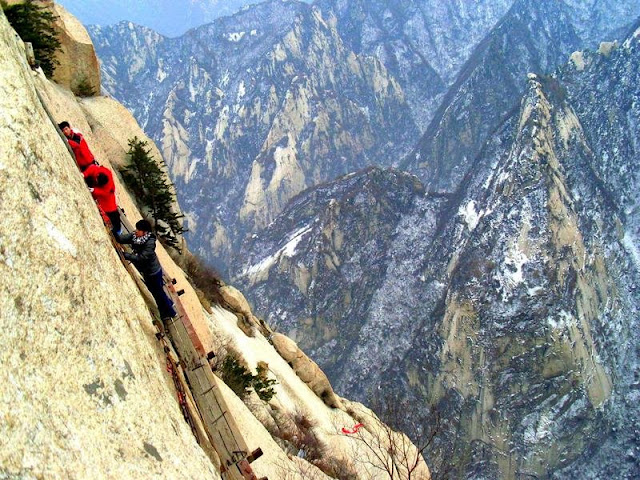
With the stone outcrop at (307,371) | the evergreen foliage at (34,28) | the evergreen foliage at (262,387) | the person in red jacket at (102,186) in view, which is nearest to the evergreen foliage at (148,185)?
the evergreen foliage at (34,28)

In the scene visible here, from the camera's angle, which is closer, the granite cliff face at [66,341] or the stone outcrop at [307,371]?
the granite cliff face at [66,341]

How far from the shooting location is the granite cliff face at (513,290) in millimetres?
80000

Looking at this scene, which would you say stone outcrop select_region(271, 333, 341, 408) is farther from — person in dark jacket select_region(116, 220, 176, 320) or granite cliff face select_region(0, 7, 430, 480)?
granite cliff face select_region(0, 7, 430, 480)

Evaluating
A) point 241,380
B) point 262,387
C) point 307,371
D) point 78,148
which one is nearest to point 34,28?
point 78,148

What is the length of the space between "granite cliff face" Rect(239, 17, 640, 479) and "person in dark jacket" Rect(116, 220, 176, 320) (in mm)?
52762

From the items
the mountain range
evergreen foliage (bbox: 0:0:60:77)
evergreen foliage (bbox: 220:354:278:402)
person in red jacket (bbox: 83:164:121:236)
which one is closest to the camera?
person in red jacket (bbox: 83:164:121:236)

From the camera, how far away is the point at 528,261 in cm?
8925

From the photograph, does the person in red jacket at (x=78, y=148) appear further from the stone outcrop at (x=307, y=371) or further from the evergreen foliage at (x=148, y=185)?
the stone outcrop at (x=307, y=371)

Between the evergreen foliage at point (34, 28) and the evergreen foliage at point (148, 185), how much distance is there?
4.07m

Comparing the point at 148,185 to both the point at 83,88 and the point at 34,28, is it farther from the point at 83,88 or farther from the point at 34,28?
the point at 34,28

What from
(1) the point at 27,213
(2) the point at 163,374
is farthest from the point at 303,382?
(1) the point at 27,213

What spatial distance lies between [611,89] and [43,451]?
147m

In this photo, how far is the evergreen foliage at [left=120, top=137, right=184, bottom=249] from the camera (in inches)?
730

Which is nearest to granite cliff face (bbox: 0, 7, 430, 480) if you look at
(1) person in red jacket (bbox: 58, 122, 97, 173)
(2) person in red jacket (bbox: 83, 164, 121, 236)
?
(2) person in red jacket (bbox: 83, 164, 121, 236)
